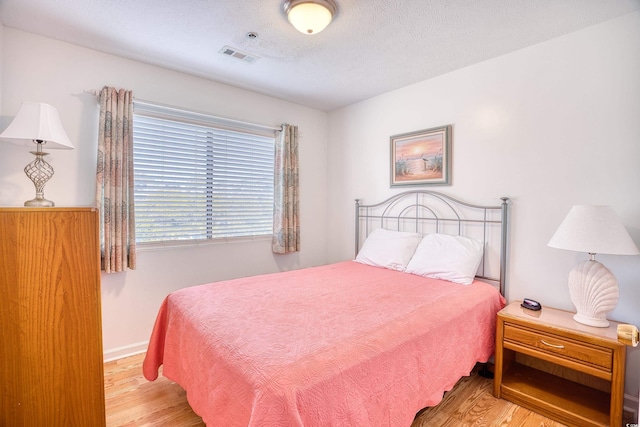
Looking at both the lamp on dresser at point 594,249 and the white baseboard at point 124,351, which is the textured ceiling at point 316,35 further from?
the white baseboard at point 124,351

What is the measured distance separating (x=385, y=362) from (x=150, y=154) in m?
2.56

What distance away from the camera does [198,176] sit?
2.98m

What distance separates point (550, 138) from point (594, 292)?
3.62 ft

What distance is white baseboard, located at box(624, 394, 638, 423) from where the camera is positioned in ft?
6.05

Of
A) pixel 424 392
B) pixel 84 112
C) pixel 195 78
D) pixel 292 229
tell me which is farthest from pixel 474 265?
pixel 84 112

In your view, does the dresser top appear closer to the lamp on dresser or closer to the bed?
the lamp on dresser

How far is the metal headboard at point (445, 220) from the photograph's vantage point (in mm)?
2492

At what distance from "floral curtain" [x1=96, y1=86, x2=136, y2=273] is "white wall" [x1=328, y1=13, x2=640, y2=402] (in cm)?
262

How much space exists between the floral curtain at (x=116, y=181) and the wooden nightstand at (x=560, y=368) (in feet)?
9.52

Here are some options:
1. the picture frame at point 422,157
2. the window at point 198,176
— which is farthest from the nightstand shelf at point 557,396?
the window at point 198,176

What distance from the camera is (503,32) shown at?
2.11 meters

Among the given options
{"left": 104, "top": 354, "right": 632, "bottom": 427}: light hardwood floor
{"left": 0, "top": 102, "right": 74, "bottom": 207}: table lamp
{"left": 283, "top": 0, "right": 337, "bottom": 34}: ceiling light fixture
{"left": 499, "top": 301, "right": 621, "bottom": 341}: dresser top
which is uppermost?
{"left": 283, "top": 0, "right": 337, "bottom": 34}: ceiling light fixture

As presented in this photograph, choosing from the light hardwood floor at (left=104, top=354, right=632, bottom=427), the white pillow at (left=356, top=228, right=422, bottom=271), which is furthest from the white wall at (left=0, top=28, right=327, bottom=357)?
the white pillow at (left=356, top=228, right=422, bottom=271)

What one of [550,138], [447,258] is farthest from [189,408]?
[550,138]
